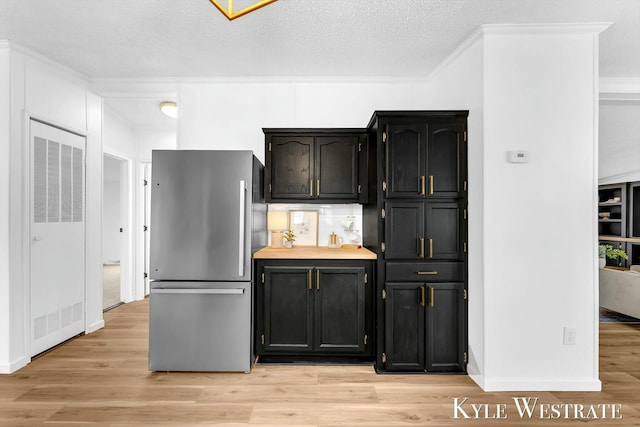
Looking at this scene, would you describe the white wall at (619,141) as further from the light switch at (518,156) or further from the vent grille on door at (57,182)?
the vent grille on door at (57,182)

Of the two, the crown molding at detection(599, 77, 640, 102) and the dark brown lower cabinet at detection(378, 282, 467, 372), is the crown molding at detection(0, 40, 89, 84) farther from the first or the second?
the crown molding at detection(599, 77, 640, 102)

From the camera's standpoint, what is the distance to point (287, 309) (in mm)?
3033

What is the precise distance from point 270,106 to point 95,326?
3170 mm

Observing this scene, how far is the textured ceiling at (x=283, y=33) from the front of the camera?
241 cm

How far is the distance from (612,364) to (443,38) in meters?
3.25

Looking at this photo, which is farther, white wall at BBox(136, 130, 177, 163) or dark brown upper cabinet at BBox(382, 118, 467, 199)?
white wall at BBox(136, 130, 177, 163)

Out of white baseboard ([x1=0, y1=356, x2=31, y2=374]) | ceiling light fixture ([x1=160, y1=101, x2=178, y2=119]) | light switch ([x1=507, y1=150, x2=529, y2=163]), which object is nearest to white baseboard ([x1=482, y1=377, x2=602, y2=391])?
light switch ([x1=507, y1=150, x2=529, y2=163])

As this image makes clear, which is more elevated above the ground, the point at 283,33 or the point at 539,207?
the point at 283,33

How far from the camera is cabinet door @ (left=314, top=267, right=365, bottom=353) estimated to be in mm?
3006

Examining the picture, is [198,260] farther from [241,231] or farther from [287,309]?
[287,309]

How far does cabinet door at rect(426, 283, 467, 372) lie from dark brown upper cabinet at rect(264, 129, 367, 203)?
113 centimetres

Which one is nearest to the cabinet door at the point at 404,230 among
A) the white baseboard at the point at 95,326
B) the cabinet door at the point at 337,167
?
the cabinet door at the point at 337,167

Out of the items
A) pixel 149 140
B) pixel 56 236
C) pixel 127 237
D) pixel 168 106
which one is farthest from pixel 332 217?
pixel 149 140

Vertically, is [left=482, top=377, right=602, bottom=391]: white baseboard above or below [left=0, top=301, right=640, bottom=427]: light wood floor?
above
